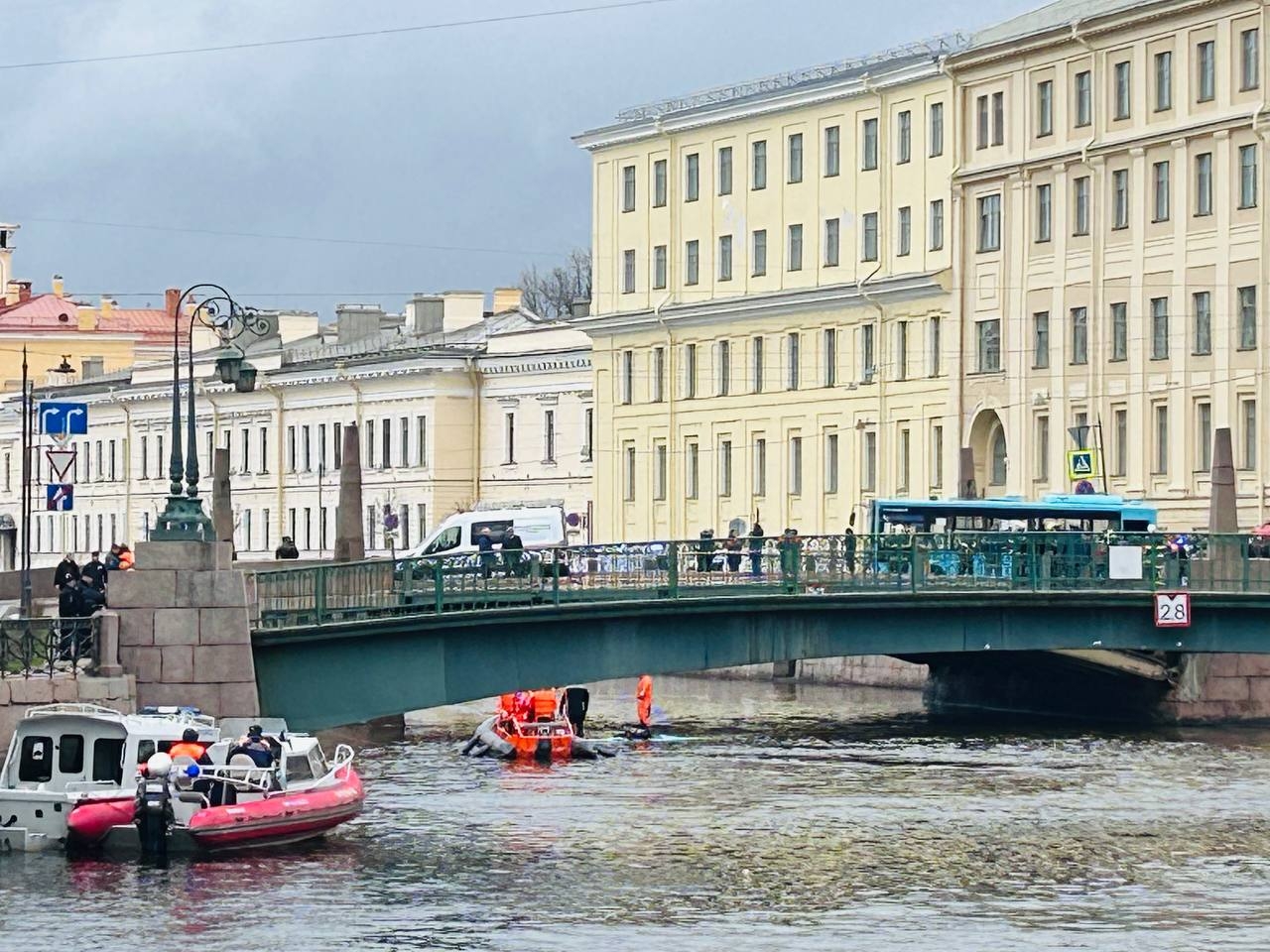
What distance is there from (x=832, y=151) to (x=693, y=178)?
7.18 metres

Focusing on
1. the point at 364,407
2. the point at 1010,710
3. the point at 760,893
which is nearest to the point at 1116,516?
the point at 1010,710

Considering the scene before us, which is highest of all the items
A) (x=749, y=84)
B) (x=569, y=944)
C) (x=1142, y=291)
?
(x=749, y=84)

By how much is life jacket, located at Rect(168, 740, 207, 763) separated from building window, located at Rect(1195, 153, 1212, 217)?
47095 mm

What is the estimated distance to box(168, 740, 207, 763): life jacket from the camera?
44406 millimetres

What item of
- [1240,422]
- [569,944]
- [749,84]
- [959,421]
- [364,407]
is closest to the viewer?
[569,944]

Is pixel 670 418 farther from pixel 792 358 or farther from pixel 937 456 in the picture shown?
pixel 937 456

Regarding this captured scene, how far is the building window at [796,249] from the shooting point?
103562 millimetres

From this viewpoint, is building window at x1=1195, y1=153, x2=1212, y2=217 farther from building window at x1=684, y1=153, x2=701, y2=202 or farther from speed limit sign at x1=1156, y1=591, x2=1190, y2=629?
speed limit sign at x1=1156, y1=591, x2=1190, y2=629

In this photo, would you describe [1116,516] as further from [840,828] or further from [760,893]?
[760,893]

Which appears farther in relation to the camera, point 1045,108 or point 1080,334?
point 1045,108

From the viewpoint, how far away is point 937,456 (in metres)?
98.2

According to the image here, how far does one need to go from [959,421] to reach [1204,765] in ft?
131

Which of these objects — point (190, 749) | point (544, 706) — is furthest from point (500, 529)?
point (190, 749)

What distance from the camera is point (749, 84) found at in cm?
10444
